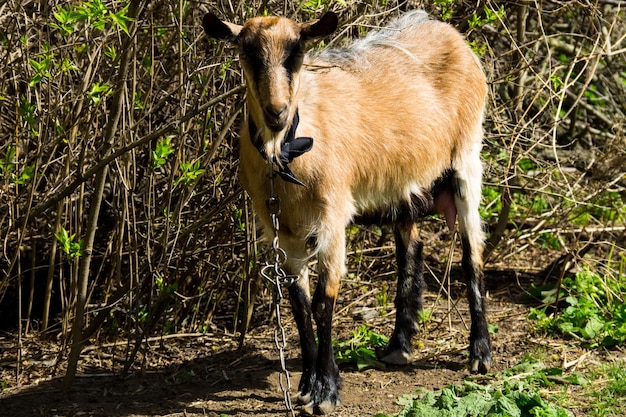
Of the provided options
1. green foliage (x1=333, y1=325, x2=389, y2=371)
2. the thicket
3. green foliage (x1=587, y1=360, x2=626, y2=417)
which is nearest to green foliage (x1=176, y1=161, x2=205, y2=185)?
the thicket

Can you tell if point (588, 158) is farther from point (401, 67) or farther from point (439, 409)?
point (439, 409)

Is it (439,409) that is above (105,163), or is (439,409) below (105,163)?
below

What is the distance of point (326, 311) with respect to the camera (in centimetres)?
480

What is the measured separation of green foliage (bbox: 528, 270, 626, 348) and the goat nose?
8.40 feet

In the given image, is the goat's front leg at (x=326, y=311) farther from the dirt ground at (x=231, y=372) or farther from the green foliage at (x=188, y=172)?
the green foliage at (x=188, y=172)

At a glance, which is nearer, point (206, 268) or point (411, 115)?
point (411, 115)

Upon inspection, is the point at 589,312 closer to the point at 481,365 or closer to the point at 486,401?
the point at 481,365

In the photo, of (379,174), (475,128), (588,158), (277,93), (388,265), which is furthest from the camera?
(588,158)

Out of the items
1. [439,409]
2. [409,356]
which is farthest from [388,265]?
[439,409]

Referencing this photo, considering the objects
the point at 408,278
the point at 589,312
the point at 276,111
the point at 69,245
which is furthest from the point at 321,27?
the point at 589,312

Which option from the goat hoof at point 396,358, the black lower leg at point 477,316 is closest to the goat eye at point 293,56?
the black lower leg at point 477,316

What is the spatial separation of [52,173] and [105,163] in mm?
986

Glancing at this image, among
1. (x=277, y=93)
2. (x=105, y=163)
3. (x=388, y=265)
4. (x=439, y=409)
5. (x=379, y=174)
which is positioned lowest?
(x=388, y=265)

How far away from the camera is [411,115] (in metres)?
5.34
